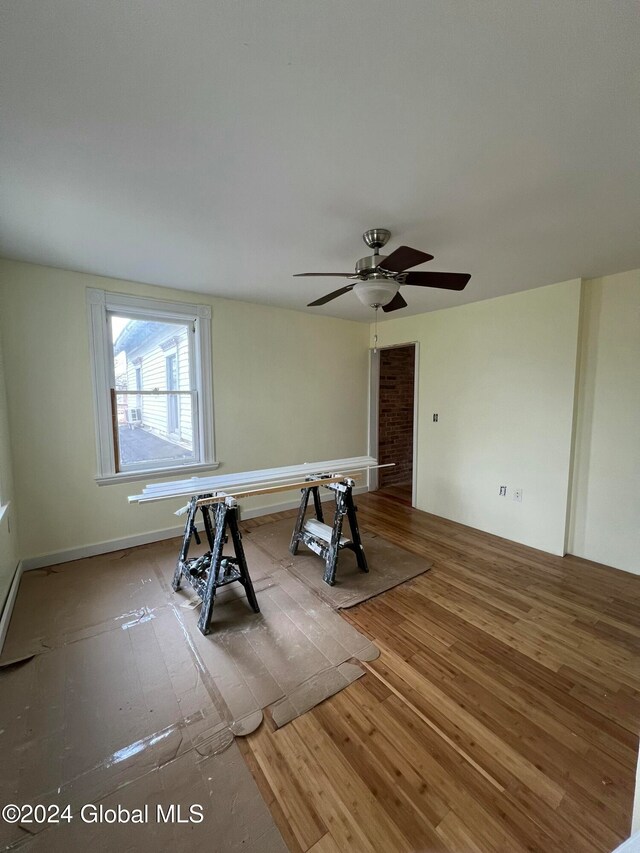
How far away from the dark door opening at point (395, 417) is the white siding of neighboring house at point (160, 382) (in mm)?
2736

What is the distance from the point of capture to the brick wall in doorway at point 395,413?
509 centimetres

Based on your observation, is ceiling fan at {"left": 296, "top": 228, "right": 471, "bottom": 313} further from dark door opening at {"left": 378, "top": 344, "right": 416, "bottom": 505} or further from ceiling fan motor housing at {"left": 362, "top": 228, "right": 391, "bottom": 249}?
dark door opening at {"left": 378, "top": 344, "right": 416, "bottom": 505}

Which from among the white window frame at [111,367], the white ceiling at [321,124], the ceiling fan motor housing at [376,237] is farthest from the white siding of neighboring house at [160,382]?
the ceiling fan motor housing at [376,237]

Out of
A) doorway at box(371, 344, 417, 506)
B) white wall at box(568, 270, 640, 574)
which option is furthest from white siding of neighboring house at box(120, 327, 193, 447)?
white wall at box(568, 270, 640, 574)

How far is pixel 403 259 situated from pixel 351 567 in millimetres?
2327

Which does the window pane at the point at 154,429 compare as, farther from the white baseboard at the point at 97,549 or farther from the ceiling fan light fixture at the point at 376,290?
the ceiling fan light fixture at the point at 376,290

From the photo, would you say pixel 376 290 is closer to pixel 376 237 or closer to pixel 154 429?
pixel 376 237

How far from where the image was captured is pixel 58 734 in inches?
55.8

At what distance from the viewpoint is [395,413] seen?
5246 millimetres

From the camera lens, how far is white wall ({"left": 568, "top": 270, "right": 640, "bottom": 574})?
2676mm

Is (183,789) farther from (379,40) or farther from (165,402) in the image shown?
(165,402)

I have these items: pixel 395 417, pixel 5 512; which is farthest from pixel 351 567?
pixel 395 417

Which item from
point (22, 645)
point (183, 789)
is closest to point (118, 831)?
point (183, 789)

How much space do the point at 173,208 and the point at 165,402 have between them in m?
1.99
